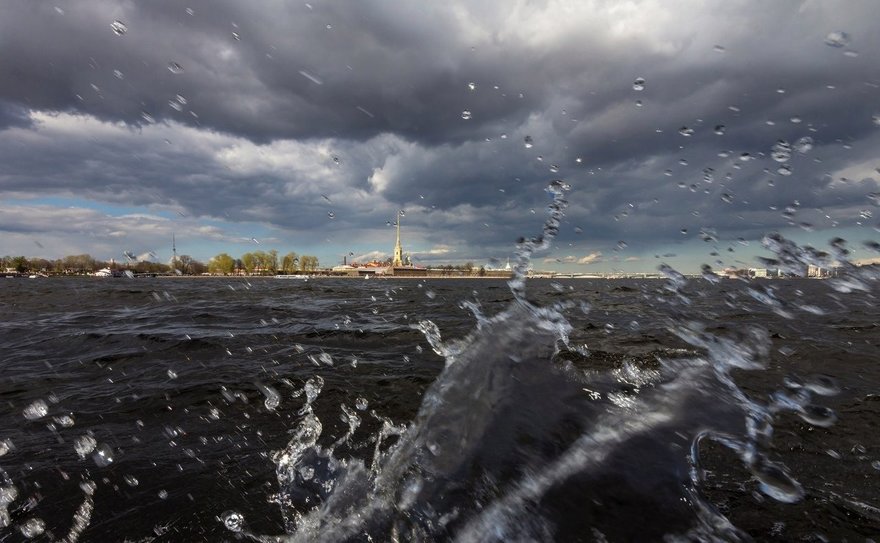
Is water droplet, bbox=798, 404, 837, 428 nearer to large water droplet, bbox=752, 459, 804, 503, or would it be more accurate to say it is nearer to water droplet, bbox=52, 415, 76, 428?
large water droplet, bbox=752, 459, 804, 503

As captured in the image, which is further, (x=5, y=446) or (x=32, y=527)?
(x=5, y=446)

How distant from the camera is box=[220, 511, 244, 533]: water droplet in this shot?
108 inches

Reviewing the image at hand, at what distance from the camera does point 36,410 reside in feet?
16.2

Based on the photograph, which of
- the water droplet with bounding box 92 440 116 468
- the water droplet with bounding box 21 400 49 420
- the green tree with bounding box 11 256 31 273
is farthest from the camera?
the green tree with bounding box 11 256 31 273

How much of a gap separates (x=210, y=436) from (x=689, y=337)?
30.1 ft

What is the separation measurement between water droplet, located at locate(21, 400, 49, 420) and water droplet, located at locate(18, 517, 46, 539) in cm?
262

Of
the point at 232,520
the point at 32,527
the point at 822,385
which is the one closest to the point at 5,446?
the point at 32,527

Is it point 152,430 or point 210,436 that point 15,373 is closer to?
point 152,430

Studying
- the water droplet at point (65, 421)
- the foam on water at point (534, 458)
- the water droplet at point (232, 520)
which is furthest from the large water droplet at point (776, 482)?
the water droplet at point (65, 421)

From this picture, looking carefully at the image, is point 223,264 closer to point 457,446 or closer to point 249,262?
point 249,262

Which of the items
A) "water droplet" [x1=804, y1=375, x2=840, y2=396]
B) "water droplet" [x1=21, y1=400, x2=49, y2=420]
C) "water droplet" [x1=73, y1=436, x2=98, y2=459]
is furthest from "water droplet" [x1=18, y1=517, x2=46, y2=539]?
"water droplet" [x1=804, y1=375, x2=840, y2=396]

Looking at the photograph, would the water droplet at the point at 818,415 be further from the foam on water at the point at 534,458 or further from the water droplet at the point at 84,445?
the water droplet at the point at 84,445

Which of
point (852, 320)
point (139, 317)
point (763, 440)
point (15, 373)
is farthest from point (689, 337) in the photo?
point (139, 317)

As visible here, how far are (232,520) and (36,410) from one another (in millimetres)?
4016
